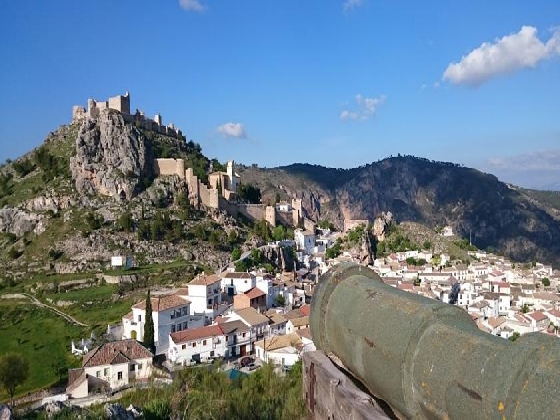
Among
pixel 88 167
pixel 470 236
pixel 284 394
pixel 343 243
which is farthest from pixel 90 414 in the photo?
pixel 470 236

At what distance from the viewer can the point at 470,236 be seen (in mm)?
123875

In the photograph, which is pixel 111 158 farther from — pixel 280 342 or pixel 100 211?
pixel 280 342

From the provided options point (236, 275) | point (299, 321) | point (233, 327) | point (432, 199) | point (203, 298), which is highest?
point (432, 199)

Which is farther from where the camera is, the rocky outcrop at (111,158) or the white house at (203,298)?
the rocky outcrop at (111,158)

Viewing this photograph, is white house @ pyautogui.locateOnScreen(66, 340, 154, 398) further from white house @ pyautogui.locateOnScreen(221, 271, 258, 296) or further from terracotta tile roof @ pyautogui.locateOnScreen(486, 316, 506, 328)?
terracotta tile roof @ pyautogui.locateOnScreen(486, 316, 506, 328)

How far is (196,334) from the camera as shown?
2488 cm

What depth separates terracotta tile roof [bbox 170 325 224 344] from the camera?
24203 millimetres

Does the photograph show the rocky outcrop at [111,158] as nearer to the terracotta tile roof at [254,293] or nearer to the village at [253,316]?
the village at [253,316]

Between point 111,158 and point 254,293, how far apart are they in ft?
84.4

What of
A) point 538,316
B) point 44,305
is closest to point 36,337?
point 44,305

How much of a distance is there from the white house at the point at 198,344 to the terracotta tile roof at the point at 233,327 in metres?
0.41

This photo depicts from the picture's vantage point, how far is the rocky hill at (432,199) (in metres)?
120

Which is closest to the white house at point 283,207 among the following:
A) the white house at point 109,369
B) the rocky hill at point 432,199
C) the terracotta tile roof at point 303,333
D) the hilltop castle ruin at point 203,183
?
the hilltop castle ruin at point 203,183

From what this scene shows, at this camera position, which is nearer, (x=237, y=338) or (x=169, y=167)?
(x=237, y=338)
